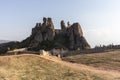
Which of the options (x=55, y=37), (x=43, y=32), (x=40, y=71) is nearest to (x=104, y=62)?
(x=40, y=71)

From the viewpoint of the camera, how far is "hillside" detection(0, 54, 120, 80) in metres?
29.6

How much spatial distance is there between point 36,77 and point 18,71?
2722mm

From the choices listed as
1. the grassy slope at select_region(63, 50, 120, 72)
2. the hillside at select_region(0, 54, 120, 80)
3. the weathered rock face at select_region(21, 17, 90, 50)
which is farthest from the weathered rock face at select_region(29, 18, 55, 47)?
the hillside at select_region(0, 54, 120, 80)

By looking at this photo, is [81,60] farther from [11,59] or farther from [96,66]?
[11,59]

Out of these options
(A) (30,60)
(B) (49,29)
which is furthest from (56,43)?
(A) (30,60)

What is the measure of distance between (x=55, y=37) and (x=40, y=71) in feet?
217

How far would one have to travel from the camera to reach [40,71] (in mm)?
31469

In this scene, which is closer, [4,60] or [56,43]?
[4,60]

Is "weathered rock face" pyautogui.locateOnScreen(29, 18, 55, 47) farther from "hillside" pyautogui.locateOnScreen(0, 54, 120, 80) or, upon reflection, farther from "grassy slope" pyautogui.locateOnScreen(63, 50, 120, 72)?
"hillside" pyautogui.locateOnScreen(0, 54, 120, 80)

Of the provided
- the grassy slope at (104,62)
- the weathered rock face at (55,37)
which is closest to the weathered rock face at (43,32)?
the weathered rock face at (55,37)

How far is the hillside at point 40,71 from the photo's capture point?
97.1ft

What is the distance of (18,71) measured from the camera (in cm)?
3095

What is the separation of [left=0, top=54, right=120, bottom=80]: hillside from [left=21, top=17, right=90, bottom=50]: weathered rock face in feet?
169

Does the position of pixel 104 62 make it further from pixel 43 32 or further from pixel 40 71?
pixel 43 32
